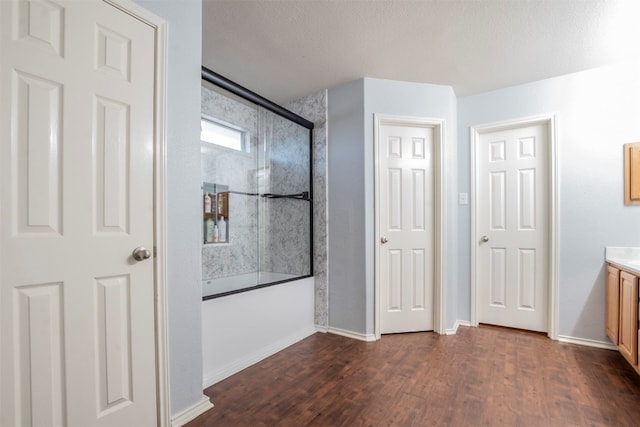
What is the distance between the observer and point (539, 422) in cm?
156

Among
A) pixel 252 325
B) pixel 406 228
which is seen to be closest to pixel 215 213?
pixel 252 325

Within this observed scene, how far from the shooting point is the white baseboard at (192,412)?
154cm

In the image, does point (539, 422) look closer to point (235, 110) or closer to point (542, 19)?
point (542, 19)

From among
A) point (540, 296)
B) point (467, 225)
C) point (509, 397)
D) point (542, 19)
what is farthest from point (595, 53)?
point (509, 397)

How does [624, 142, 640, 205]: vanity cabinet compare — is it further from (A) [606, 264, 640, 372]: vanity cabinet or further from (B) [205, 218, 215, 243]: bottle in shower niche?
(B) [205, 218, 215, 243]: bottle in shower niche

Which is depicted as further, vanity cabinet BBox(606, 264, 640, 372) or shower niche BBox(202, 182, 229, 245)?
shower niche BBox(202, 182, 229, 245)

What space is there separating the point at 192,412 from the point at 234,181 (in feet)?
6.66

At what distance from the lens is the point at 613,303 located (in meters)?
2.30

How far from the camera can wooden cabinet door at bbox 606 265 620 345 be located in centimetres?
224

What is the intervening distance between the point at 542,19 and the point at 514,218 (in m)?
1.66

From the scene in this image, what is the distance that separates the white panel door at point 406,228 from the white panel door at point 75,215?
197cm

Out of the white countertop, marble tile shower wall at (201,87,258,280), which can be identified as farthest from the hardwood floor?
marble tile shower wall at (201,87,258,280)

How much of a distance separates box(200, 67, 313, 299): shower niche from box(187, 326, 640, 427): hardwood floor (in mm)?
866

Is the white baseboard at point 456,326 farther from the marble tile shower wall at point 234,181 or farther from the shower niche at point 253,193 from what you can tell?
the marble tile shower wall at point 234,181
